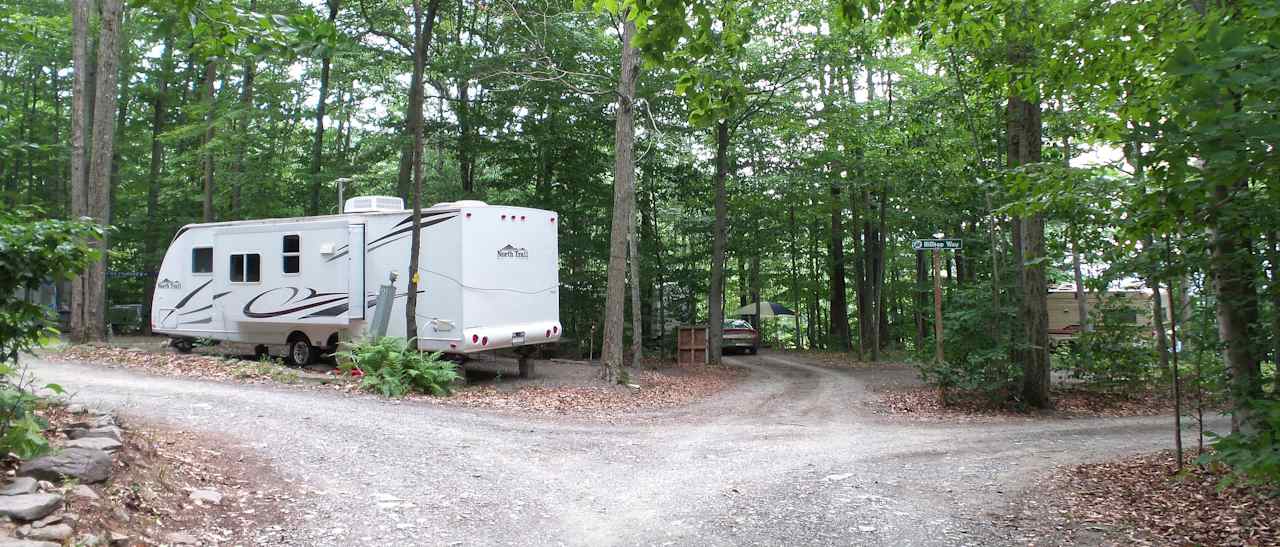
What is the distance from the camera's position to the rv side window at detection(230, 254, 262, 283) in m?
13.5

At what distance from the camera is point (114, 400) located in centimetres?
838

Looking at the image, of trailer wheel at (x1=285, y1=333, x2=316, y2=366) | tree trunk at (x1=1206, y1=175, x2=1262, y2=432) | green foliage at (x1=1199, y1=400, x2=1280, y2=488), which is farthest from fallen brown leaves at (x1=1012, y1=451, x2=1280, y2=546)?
trailer wheel at (x1=285, y1=333, x2=316, y2=366)

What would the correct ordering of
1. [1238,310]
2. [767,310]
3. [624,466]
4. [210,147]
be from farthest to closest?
[767,310], [210,147], [624,466], [1238,310]

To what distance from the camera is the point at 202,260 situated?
14359 millimetres

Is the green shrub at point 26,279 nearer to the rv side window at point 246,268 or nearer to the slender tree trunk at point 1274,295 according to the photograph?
the slender tree trunk at point 1274,295

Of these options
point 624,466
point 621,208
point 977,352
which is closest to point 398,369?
point 621,208

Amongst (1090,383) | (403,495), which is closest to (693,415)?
(403,495)

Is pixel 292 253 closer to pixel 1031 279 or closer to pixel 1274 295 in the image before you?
pixel 1031 279

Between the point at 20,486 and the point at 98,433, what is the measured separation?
1269mm

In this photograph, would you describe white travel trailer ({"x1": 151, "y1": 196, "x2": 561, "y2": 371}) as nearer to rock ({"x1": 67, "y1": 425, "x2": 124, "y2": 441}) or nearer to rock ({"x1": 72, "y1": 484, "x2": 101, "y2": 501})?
rock ({"x1": 67, "y1": 425, "x2": 124, "y2": 441})

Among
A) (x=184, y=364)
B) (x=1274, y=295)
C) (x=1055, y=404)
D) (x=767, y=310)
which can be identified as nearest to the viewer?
(x=1274, y=295)

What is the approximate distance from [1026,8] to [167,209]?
25.0 m

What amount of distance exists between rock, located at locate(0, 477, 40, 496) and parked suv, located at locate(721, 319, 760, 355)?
21078 mm

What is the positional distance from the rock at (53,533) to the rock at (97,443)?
1120 mm
